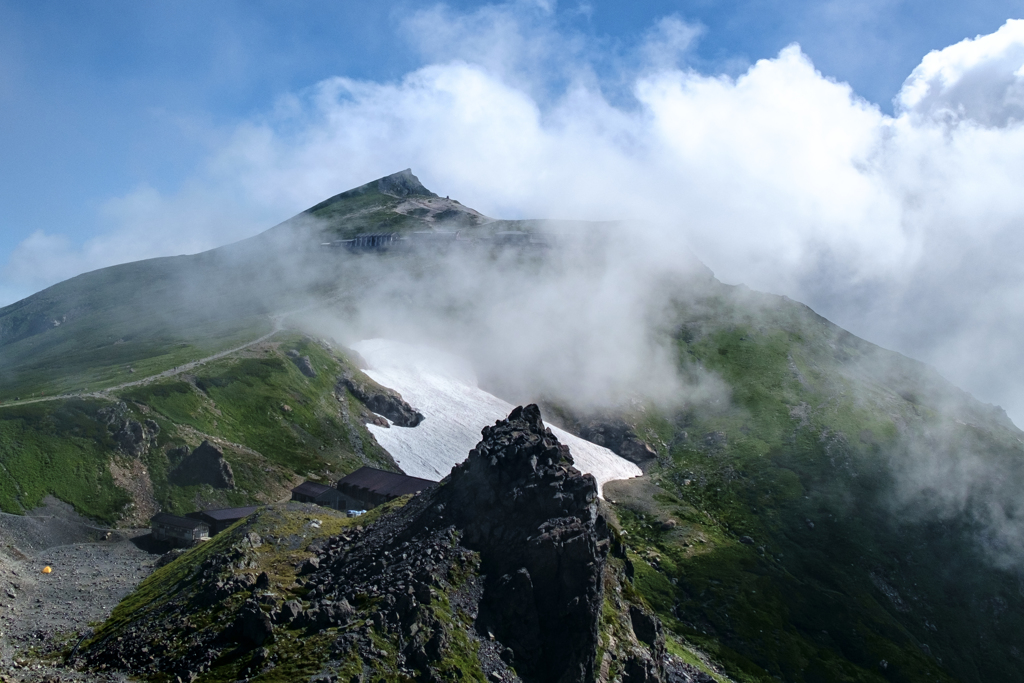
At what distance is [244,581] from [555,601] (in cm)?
3082

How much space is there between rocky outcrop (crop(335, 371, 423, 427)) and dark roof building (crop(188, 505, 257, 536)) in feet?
240

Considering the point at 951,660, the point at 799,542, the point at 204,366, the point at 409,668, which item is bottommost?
the point at 951,660

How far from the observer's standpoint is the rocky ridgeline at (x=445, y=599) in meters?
62.1

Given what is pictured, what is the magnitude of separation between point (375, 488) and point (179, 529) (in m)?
34.0

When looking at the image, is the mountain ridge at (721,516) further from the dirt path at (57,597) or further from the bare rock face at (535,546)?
the bare rock face at (535,546)

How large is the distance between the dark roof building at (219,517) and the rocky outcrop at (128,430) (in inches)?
825

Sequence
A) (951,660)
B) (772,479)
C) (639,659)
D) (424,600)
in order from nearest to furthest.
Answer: (424,600) → (639,659) → (951,660) → (772,479)

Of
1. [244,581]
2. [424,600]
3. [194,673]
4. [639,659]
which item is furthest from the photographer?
[639,659]

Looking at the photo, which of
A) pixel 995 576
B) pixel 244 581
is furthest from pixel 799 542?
pixel 244 581

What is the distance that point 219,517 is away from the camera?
117m

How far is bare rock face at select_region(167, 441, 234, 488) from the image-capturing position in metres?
133

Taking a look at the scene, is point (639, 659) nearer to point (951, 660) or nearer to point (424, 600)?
point (424, 600)

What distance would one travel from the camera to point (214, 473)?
137m

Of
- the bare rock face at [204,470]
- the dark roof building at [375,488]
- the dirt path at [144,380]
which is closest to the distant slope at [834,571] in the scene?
the dark roof building at [375,488]
